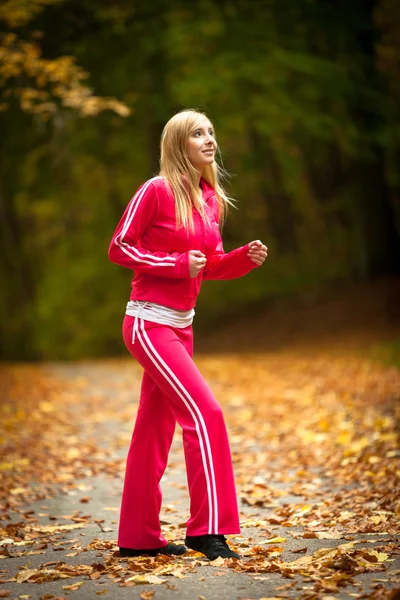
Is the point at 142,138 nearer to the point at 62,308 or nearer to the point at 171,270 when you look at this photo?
the point at 62,308

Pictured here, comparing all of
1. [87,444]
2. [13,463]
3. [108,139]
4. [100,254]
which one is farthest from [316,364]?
[100,254]

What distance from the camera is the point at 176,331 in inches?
185

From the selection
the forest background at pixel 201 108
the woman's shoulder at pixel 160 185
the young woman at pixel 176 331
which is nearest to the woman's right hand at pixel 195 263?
the young woman at pixel 176 331

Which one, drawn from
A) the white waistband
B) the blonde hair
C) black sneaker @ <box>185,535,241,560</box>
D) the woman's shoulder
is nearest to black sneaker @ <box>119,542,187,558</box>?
black sneaker @ <box>185,535,241,560</box>

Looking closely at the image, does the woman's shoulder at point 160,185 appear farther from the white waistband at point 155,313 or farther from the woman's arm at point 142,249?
the white waistband at point 155,313

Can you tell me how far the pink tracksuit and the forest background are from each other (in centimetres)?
751

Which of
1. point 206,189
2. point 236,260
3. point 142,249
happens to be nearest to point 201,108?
point 206,189

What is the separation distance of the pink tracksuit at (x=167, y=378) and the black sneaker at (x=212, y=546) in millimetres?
54

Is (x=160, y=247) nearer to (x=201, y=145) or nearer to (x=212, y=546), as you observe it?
(x=201, y=145)

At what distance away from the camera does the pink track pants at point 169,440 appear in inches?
176

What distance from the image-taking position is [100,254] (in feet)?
80.8

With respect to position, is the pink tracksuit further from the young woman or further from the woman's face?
the woman's face

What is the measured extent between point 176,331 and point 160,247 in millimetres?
460

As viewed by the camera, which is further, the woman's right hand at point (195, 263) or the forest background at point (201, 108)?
the forest background at point (201, 108)
